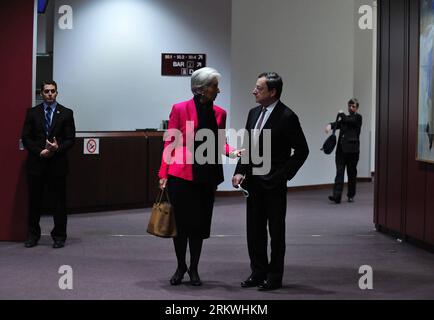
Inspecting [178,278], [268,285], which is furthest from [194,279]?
[268,285]

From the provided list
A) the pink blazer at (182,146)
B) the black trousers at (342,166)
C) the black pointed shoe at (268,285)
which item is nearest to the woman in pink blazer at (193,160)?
the pink blazer at (182,146)

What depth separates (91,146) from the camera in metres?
10.9

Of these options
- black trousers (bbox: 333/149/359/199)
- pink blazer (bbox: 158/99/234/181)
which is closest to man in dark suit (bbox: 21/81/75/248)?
pink blazer (bbox: 158/99/234/181)

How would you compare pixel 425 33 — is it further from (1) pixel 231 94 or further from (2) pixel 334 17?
(2) pixel 334 17

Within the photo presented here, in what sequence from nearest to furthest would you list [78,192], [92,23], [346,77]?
Answer: [78,192]
[92,23]
[346,77]

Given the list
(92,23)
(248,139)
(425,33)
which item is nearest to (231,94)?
(92,23)

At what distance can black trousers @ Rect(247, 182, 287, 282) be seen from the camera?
5.97m

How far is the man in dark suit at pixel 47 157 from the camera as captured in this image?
26.5 ft

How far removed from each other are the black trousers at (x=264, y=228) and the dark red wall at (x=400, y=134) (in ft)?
7.95

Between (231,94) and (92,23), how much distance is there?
2603 mm

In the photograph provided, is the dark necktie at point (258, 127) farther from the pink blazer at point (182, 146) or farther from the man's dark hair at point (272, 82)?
the pink blazer at point (182, 146)

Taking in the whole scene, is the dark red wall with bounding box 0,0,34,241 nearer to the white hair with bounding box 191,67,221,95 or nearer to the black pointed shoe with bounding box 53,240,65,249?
the black pointed shoe with bounding box 53,240,65,249

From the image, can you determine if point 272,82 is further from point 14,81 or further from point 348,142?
point 348,142
